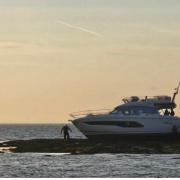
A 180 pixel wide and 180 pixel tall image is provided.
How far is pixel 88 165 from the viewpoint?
67375mm

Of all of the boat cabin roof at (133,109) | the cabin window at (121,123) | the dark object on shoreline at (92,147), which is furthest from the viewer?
the boat cabin roof at (133,109)

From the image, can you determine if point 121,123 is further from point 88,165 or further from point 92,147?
point 88,165

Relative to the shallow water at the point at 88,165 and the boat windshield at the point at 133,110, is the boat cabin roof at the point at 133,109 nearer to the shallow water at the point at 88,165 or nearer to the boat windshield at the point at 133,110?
the boat windshield at the point at 133,110

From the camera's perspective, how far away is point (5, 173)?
201ft

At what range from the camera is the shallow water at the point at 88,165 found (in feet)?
199

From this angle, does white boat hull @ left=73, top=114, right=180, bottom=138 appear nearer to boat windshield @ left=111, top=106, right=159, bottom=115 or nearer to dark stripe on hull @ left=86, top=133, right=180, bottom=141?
dark stripe on hull @ left=86, top=133, right=180, bottom=141

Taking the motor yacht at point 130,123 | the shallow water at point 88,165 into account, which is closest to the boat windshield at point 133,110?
the motor yacht at point 130,123

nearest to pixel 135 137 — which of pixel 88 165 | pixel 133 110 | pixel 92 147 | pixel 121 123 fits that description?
pixel 121 123

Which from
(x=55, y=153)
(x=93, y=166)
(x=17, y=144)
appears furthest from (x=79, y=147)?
(x=93, y=166)

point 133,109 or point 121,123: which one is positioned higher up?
point 133,109

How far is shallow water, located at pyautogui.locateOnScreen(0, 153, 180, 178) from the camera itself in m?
60.7

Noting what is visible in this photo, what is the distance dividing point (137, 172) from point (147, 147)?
2184 centimetres

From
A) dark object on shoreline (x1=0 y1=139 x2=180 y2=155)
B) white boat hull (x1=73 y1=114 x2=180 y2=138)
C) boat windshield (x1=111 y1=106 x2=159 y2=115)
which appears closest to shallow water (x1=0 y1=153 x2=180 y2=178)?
dark object on shoreline (x1=0 y1=139 x2=180 y2=155)

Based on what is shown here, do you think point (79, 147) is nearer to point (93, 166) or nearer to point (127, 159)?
point (127, 159)
